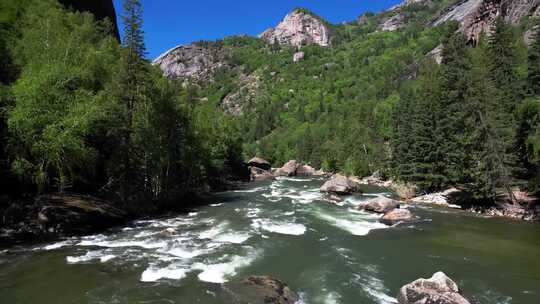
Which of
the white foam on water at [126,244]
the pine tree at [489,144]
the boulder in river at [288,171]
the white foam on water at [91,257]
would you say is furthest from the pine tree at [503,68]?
the boulder in river at [288,171]

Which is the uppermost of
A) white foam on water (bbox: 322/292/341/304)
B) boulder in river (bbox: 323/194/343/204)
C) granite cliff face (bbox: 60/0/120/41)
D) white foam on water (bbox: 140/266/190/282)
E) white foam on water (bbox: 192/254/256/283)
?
granite cliff face (bbox: 60/0/120/41)

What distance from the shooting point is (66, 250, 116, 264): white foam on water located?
18125 millimetres

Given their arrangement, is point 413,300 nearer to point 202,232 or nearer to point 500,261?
point 500,261

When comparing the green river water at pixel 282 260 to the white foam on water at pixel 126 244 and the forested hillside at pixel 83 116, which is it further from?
the forested hillside at pixel 83 116

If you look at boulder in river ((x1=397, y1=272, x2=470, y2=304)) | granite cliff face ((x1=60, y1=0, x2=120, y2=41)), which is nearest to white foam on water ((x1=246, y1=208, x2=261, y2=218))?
boulder in river ((x1=397, y1=272, x2=470, y2=304))

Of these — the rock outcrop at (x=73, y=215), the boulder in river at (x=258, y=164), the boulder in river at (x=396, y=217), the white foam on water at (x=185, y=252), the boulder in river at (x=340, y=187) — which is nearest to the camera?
the white foam on water at (x=185, y=252)

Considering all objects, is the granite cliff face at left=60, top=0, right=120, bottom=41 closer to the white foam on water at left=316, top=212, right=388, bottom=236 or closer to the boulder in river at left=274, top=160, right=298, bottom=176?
the white foam on water at left=316, top=212, right=388, bottom=236

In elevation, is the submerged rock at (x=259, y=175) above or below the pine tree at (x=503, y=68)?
below

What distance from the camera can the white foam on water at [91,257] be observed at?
59.5ft

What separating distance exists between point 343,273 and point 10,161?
22047 mm

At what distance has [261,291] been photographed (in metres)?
13.9

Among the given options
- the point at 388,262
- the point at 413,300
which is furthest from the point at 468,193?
the point at 413,300

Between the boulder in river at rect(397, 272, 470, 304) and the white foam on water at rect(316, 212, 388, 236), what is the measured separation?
36.8 ft

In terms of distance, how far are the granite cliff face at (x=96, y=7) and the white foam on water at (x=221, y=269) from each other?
146ft
